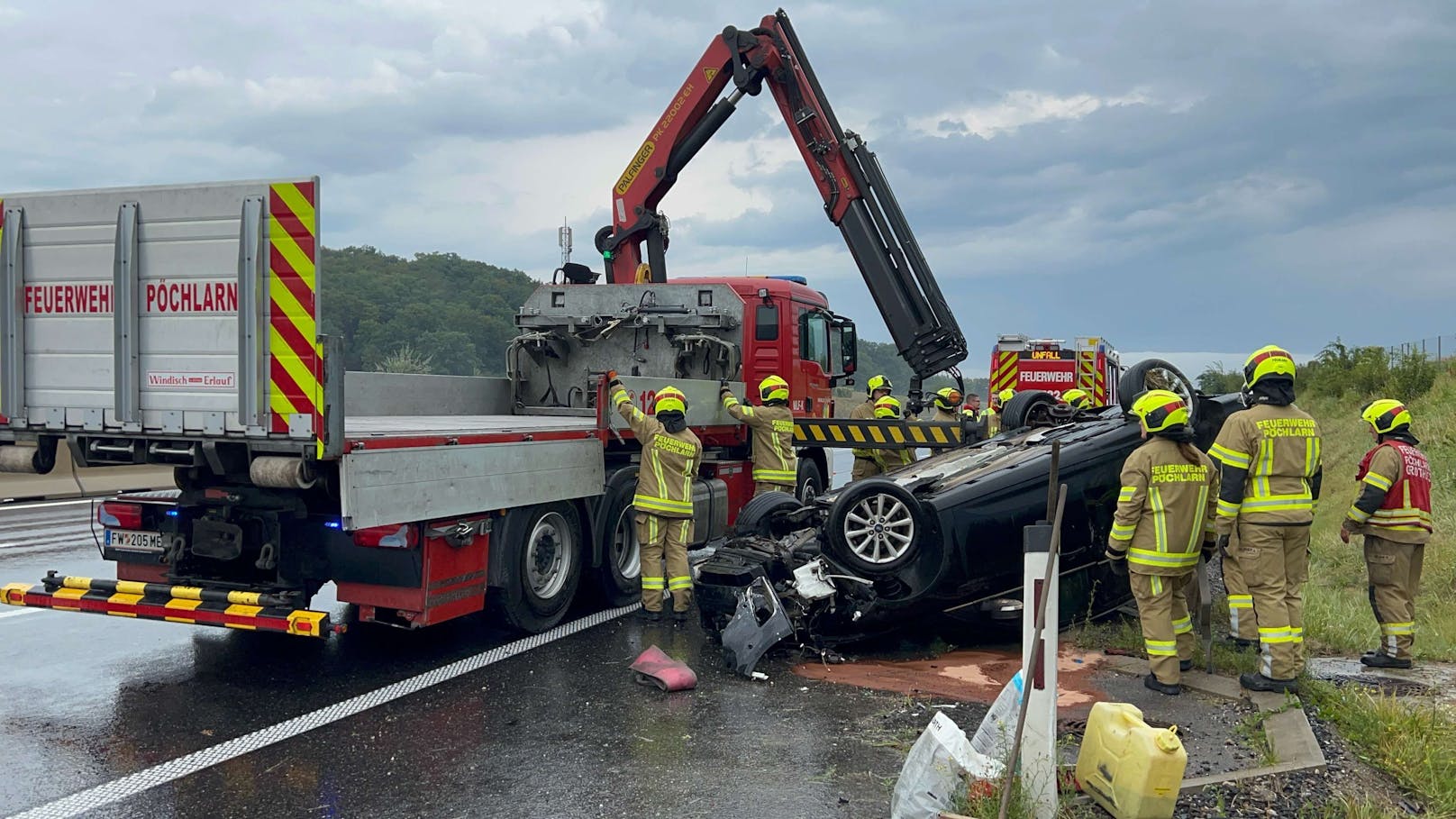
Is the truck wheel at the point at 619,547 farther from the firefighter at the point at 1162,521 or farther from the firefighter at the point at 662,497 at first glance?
the firefighter at the point at 1162,521

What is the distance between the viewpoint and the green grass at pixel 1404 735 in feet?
14.0

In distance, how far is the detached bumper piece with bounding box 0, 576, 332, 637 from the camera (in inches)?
223

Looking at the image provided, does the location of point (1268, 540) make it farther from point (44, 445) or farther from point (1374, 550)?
point (44, 445)

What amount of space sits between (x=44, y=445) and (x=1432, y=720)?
705 cm

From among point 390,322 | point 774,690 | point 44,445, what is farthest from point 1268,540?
point 390,322

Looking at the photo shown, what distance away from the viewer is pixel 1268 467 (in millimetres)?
5816

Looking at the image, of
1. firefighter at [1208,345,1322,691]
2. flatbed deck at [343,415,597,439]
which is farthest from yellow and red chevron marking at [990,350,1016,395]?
firefighter at [1208,345,1322,691]

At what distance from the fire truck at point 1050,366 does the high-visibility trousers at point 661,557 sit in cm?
1644

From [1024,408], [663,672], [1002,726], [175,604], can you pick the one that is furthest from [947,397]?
[1002,726]

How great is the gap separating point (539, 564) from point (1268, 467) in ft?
14.3

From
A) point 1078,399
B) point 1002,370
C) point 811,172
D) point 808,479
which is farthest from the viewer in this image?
point 1002,370

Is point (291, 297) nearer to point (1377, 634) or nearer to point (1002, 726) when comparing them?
point (1002, 726)

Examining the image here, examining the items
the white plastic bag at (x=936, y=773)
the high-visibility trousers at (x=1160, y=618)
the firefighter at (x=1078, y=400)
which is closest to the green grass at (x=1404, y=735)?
the high-visibility trousers at (x=1160, y=618)

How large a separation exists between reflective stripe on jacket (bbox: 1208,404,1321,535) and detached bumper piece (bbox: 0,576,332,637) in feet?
15.3
